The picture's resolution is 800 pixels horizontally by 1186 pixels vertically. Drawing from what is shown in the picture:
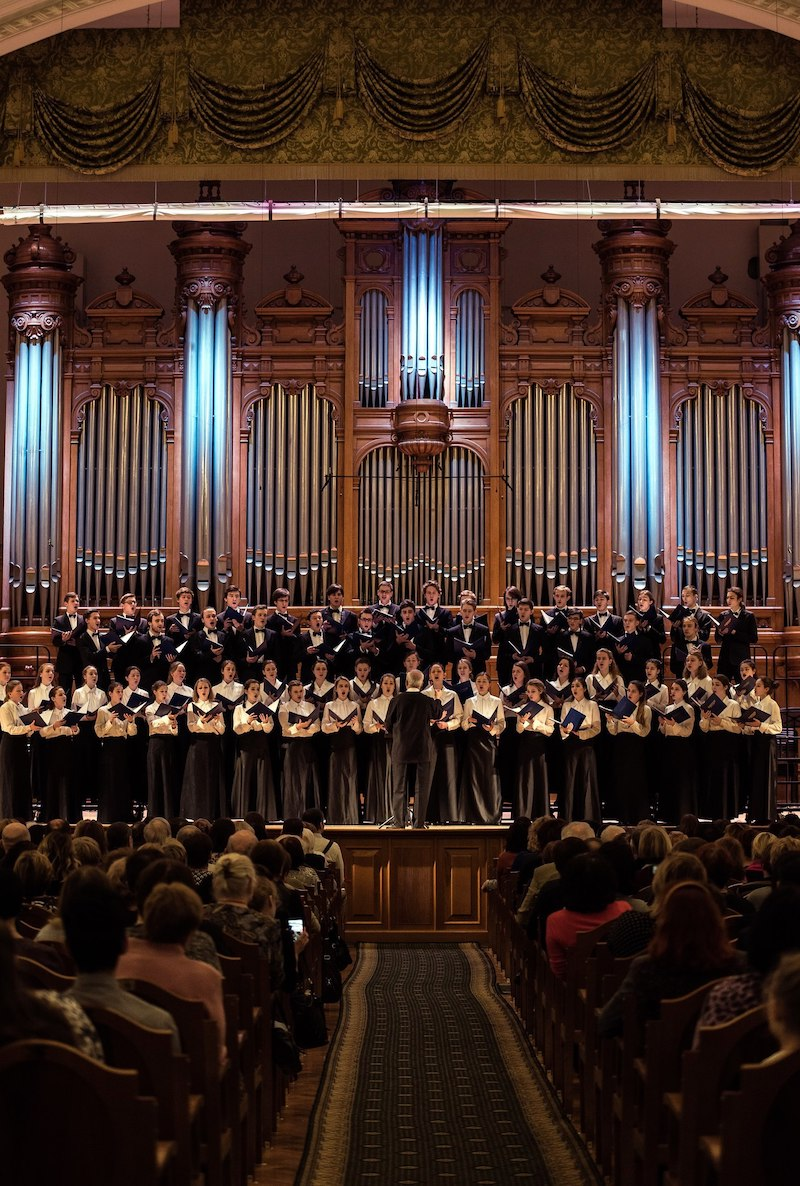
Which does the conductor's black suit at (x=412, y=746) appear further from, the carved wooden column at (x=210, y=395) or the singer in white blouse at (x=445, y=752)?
the carved wooden column at (x=210, y=395)

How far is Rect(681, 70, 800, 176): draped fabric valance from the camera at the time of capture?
31.8 feet

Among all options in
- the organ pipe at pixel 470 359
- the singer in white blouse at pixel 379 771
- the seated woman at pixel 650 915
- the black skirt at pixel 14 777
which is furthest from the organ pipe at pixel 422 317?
the seated woman at pixel 650 915

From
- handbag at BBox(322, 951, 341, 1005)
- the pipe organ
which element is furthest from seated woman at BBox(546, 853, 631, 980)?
the pipe organ

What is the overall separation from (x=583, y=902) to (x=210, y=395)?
29.6 ft

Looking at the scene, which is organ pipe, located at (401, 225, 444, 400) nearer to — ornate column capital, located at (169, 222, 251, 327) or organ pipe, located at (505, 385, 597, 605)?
organ pipe, located at (505, 385, 597, 605)

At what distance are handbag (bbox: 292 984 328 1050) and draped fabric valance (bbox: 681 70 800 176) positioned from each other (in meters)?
6.30

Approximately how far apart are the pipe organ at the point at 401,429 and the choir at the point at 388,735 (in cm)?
189

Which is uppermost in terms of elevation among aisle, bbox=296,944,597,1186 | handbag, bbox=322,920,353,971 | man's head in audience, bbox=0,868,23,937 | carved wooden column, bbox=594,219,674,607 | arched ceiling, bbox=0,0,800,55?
arched ceiling, bbox=0,0,800,55

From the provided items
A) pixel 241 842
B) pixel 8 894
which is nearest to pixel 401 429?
pixel 241 842

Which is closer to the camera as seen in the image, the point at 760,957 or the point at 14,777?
the point at 760,957

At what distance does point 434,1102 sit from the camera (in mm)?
5129

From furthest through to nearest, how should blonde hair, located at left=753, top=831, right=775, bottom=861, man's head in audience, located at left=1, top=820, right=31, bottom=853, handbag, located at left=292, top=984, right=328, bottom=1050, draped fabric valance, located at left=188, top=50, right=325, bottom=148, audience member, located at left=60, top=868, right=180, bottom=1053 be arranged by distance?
draped fabric valance, located at left=188, top=50, right=325, bottom=148, man's head in audience, located at left=1, top=820, right=31, bottom=853, blonde hair, located at left=753, top=831, right=775, bottom=861, handbag, located at left=292, top=984, right=328, bottom=1050, audience member, located at left=60, top=868, right=180, bottom=1053

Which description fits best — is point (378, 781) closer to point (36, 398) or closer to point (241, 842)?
point (36, 398)

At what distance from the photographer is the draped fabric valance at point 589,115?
9.72 m
